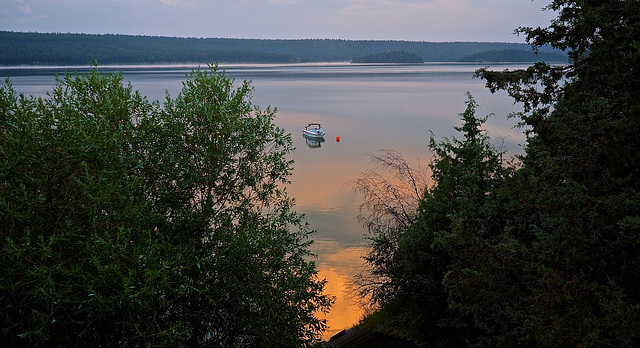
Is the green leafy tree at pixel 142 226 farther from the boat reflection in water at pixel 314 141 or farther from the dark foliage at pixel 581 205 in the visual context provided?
the boat reflection in water at pixel 314 141

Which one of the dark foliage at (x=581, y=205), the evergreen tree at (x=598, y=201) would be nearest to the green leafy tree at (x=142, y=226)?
the dark foliage at (x=581, y=205)

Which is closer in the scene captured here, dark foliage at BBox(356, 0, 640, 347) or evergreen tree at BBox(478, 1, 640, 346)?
evergreen tree at BBox(478, 1, 640, 346)

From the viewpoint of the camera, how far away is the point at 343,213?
4103 cm

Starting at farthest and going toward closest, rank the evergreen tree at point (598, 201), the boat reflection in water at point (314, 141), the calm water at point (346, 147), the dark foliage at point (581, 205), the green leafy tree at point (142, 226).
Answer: the boat reflection in water at point (314, 141), the calm water at point (346, 147), the green leafy tree at point (142, 226), the dark foliage at point (581, 205), the evergreen tree at point (598, 201)

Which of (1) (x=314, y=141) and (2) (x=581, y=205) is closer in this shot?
(2) (x=581, y=205)

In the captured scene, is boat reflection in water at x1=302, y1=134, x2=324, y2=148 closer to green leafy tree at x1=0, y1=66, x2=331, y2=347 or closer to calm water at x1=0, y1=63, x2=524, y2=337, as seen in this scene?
calm water at x1=0, y1=63, x2=524, y2=337

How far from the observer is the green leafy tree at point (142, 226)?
25.5ft

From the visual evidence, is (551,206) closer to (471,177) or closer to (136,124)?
(471,177)

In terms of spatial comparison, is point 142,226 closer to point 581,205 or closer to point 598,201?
point 581,205

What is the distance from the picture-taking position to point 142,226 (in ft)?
34.6

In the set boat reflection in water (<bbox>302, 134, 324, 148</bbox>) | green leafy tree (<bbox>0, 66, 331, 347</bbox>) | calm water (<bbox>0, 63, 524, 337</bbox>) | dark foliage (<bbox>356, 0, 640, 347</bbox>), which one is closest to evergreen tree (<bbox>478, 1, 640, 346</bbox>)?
dark foliage (<bbox>356, 0, 640, 347</bbox>)

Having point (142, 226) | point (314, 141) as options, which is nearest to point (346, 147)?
point (314, 141)

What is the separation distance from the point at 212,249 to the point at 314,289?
2763 millimetres

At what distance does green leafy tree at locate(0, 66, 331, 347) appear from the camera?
25.5ft
